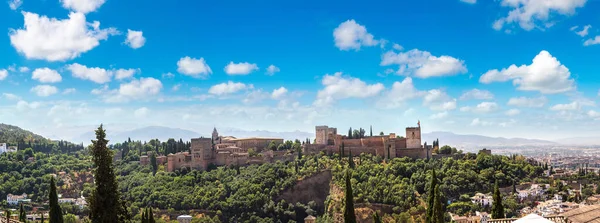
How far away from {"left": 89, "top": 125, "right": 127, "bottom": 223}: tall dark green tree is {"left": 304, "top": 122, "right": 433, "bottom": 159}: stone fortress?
4423 cm

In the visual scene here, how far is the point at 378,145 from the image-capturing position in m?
59.6

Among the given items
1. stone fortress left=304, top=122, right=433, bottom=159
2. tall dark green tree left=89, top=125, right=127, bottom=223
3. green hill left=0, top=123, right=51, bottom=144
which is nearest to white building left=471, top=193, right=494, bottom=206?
stone fortress left=304, top=122, right=433, bottom=159

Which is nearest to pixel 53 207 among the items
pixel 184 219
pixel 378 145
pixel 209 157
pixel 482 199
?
pixel 184 219

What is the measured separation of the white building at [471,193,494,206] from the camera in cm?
4488

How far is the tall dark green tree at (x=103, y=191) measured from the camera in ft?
41.8

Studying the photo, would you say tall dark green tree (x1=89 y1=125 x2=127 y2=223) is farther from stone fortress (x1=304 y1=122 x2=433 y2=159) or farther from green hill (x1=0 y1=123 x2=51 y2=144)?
green hill (x1=0 y1=123 x2=51 y2=144)

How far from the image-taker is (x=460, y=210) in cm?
4397

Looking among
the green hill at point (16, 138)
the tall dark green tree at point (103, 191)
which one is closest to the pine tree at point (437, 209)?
the tall dark green tree at point (103, 191)

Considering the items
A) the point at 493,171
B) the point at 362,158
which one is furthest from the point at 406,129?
the point at 493,171

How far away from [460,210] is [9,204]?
143 feet

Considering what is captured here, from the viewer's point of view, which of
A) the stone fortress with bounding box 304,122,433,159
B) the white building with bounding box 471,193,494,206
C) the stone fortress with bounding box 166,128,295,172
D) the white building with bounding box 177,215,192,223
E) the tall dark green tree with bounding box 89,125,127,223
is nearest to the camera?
the tall dark green tree with bounding box 89,125,127,223

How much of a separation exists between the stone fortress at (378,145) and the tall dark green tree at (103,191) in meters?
44.2

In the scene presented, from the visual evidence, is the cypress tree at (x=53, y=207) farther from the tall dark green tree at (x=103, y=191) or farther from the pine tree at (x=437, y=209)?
the pine tree at (x=437, y=209)

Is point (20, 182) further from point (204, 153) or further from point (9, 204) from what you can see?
point (204, 153)
